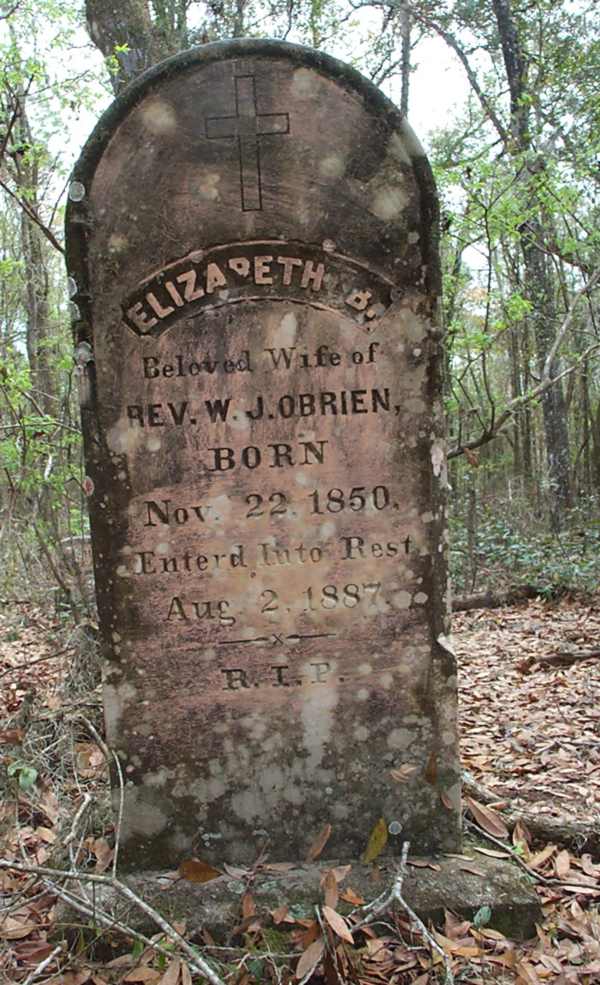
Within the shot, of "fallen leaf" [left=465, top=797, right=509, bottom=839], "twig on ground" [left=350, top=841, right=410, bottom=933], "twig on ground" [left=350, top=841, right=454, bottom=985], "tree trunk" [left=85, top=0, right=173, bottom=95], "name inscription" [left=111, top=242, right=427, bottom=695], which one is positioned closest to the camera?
"twig on ground" [left=350, top=841, right=454, bottom=985]

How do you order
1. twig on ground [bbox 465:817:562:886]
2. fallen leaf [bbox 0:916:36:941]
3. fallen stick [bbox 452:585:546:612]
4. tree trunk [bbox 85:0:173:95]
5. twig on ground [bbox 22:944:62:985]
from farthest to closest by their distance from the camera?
fallen stick [bbox 452:585:546:612], tree trunk [bbox 85:0:173:95], twig on ground [bbox 465:817:562:886], fallen leaf [bbox 0:916:36:941], twig on ground [bbox 22:944:62:985]

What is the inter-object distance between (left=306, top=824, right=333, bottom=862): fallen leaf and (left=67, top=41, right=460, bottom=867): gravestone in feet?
0.14

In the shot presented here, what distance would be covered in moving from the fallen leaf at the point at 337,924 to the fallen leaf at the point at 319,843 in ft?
0.80

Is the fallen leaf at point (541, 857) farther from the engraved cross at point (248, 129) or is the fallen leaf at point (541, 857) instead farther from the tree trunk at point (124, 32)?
the tree trunk at point (124, 32)

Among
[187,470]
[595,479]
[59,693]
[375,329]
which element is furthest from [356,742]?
[595,479]

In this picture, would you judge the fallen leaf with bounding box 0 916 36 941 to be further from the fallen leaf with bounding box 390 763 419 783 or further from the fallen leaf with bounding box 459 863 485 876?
the fallen leaf with bounding box 459 863 485 876

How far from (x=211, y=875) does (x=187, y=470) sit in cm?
136

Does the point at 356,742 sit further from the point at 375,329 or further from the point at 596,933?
the point at 375,329

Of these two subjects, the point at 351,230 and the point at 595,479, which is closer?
the point at 351,230

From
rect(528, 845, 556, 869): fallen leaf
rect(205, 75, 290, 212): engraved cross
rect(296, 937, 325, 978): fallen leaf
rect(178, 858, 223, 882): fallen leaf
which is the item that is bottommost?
rect(528, 845, 556, 869): fallen leaf

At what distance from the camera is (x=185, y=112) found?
2666 millimetres

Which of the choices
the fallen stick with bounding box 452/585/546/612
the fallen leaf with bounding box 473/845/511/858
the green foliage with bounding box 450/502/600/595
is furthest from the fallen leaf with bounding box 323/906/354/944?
the green foliage with bounding box 450/502/600/595

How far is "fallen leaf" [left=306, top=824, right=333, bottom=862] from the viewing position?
8.93 ft

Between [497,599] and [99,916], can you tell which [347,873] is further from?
[497,599]
